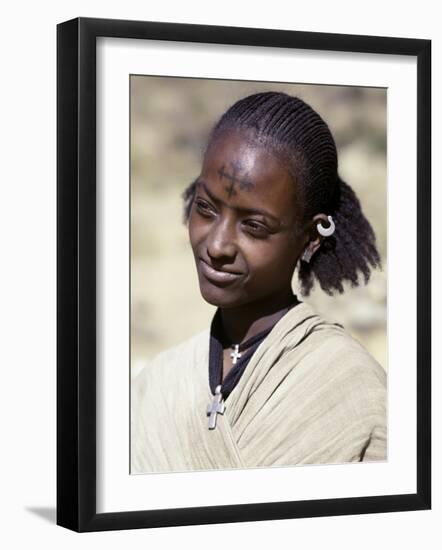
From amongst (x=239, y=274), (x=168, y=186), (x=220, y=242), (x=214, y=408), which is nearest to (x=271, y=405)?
(x=214, y=408)

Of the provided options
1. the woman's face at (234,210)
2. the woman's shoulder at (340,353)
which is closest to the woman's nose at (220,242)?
the woman's face at (234,210)

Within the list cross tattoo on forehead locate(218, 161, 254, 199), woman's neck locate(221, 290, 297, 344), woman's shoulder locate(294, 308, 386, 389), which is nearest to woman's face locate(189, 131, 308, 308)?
cross tattoo on forehead locate(218, 161, 254, 199)

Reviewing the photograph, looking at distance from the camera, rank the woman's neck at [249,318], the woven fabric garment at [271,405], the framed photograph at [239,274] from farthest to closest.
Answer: the woman's neck at [249,318] < the woven fabric garment at [271,405] < the framed photograph at [239,274]

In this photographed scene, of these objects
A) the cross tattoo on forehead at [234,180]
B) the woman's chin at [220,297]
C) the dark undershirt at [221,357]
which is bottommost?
the dark undershirt at [221,357]

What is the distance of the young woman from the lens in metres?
5.53

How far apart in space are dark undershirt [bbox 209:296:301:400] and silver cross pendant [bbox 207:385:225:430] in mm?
18

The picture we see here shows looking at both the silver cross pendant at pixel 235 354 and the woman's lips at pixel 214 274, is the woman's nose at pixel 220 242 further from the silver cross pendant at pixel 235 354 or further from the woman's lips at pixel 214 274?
the silver cross pendant at pixel 235 354

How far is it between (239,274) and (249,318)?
6.5 inches

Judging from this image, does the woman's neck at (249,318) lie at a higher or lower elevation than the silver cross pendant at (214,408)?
higher

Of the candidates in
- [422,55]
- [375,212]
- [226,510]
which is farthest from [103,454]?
[422,55]

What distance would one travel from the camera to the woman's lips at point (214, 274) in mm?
5547

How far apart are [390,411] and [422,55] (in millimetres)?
1210

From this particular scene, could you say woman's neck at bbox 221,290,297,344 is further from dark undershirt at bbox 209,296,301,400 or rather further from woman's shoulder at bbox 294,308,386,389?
woman's shoulder at bbox 294,308,386,389

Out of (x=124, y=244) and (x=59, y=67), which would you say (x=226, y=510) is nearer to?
(x=124, y=244)
